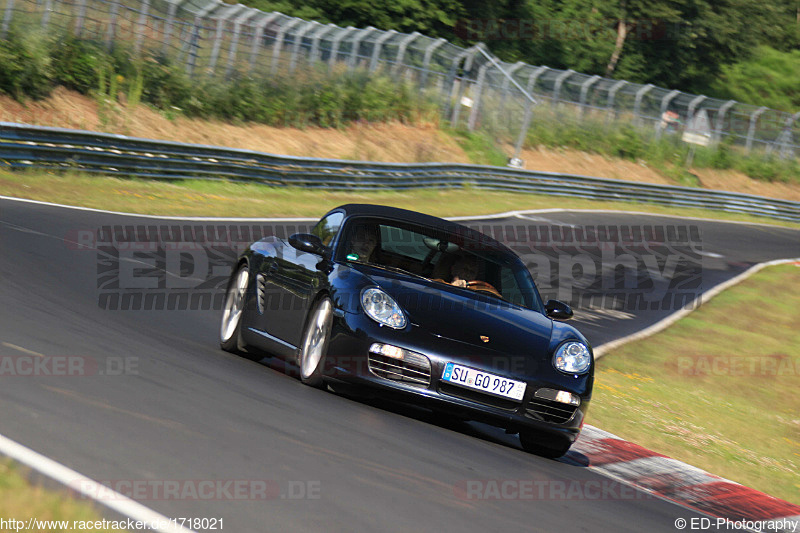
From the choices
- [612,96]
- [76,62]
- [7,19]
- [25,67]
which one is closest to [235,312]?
[25,67]

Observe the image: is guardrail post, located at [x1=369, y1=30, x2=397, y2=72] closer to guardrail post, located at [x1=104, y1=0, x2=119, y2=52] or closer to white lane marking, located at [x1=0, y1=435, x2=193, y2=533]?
guardrail post, located at [x1=104, y1=0, x2=119, y2=52]

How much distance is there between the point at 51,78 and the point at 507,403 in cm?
2013

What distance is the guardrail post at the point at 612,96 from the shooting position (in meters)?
41.6

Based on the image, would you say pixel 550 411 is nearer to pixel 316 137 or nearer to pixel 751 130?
pixel 316 137

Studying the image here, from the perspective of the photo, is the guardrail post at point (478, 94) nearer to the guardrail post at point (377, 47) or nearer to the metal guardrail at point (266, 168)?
the guardrail post at point (377, 47)

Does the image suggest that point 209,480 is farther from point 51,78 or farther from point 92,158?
point 51,78

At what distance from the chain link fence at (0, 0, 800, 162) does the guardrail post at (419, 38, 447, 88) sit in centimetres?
3

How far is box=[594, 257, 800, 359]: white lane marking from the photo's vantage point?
13.5 m

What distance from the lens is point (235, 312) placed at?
346 inches

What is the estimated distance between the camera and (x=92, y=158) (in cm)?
1936

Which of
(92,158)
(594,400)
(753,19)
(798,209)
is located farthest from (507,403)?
(753,19)

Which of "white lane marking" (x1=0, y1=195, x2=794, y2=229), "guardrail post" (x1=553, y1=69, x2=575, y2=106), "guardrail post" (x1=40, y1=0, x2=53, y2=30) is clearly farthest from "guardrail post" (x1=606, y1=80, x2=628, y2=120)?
"guardrail post" (x1=40, y1=0, x2=53, y2=30)

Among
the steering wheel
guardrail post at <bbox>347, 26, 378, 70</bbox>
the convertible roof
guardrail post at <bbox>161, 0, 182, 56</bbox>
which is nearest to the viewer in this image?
the steering wheel

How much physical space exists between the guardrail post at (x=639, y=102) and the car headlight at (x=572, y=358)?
117 ft
